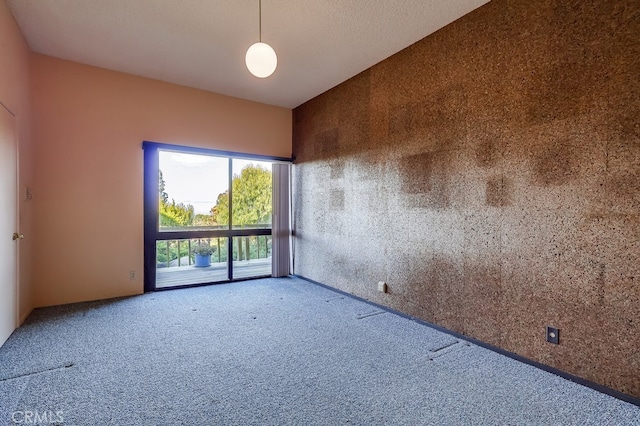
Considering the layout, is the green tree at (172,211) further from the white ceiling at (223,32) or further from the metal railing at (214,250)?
the white ceiling at (223,32)

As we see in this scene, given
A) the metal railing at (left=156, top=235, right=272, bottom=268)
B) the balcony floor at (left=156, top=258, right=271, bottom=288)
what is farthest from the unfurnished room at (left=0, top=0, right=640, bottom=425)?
the metal railing at (left=156, top=235, right=272, bottom=268)

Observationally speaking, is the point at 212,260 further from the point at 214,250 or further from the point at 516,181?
the point at 516,181

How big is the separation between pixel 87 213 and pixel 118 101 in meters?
1.54

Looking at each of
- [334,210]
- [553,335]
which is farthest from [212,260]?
[553,335]

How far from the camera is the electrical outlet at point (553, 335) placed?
7.43 ft

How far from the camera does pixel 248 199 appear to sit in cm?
530

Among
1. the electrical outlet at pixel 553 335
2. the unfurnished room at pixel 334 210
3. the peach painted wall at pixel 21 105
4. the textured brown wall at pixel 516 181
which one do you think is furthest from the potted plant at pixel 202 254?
the electrical outlet at pixel 553 335

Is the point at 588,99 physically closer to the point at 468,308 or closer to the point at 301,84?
the point at 468,308

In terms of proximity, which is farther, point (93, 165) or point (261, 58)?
point (93, 165)

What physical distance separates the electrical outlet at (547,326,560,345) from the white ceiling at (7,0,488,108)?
278 cm

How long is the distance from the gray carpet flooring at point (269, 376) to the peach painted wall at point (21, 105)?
402 millimetres

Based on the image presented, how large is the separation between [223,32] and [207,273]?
12.7ft

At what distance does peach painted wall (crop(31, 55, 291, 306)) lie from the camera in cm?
367

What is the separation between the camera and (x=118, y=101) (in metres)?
4.07
